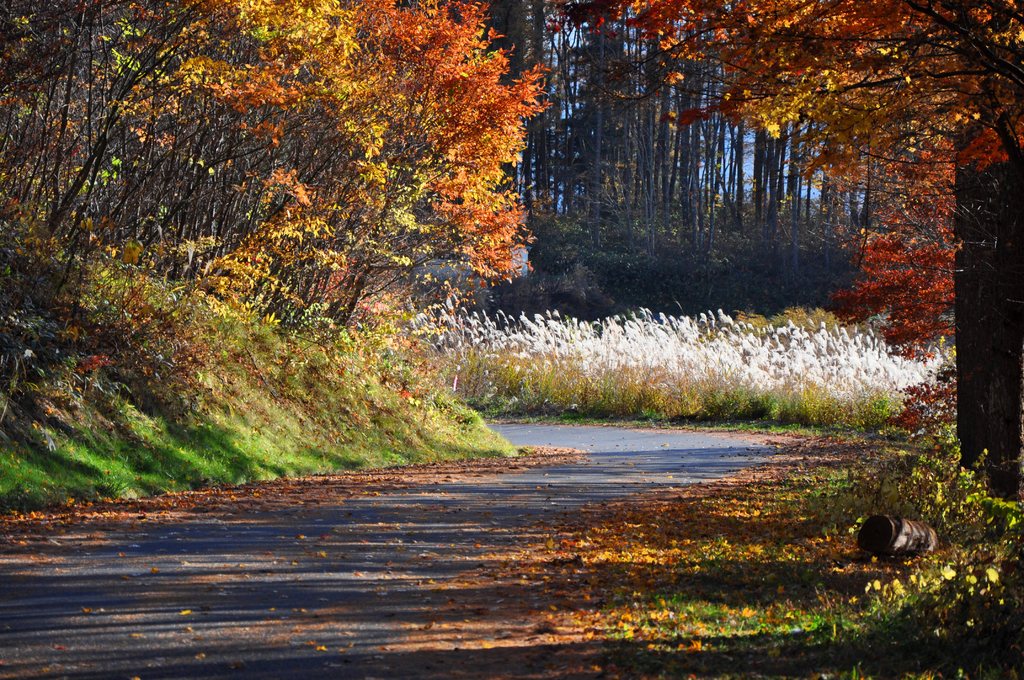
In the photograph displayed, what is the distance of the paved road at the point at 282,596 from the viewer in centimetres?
507

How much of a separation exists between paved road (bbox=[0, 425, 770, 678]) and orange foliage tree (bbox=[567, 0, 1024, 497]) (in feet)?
11.9

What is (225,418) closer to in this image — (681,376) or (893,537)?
(893,537)

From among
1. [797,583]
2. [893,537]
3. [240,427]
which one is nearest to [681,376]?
[240,427]

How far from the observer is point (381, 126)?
45.9 ft

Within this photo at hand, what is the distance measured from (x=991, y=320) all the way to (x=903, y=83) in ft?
8.43

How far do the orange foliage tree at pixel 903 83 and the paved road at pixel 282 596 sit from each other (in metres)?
3.62

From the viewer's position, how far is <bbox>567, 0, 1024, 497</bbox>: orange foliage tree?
23.6 ft

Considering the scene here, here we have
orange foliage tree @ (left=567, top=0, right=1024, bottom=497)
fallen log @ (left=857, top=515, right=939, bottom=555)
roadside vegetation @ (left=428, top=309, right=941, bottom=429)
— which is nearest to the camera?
orange foliage tree @ (left=567, top=0, right=1024, bottom=497)

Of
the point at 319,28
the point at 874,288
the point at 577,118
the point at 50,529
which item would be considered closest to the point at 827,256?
the point at 577,118

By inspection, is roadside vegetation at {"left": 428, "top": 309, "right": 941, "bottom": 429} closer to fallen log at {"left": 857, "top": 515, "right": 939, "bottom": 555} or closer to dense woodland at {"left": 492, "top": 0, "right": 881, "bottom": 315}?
fallen log at {"left": 857, "top": 515, "right": 939, "bottom": 555}

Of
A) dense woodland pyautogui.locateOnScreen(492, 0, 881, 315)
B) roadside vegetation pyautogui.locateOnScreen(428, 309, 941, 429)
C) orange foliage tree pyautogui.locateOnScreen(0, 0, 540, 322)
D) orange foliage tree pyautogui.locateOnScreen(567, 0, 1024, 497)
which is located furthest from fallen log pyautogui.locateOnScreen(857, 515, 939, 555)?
dense woodland pyautogui.locateOnScreen(492, 0, 881, 315)

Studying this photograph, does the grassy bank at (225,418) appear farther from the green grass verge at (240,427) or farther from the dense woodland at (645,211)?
the dense woodland at (645,211)

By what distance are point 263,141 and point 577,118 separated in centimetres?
4099

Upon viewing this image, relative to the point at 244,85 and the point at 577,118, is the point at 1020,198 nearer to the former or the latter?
the point at 244,85
